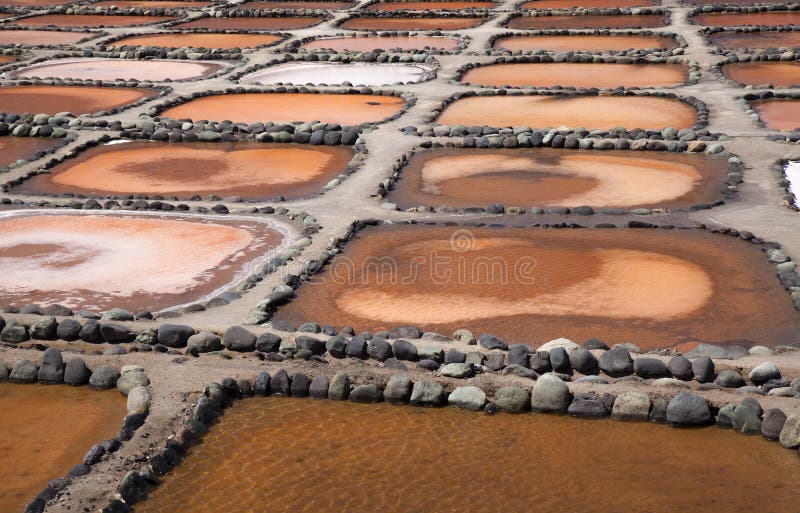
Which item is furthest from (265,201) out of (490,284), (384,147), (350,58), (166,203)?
(350,58)

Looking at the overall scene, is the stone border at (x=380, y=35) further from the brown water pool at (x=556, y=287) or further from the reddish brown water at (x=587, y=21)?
the brown water pool at (x=556, y=287)

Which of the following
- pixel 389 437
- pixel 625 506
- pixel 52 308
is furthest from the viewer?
pixel 52 308

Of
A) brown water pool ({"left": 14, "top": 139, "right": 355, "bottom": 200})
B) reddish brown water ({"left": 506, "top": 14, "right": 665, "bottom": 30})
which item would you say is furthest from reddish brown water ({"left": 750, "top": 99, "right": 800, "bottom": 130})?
reddish brown water ({"left": 506, "top": 14, "right": 665, "bottom": 30})

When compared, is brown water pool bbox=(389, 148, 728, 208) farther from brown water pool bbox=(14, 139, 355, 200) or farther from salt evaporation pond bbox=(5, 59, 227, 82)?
salt evaporation pond bbox=(5, 59, 227, 82)

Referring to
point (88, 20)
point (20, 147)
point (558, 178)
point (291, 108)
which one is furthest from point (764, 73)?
point (88, 20)

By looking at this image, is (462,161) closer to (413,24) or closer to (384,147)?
(384,147)

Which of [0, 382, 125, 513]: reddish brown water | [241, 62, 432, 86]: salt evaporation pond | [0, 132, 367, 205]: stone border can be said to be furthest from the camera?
[241, 62, 432, 86]: salt evaporation pond
